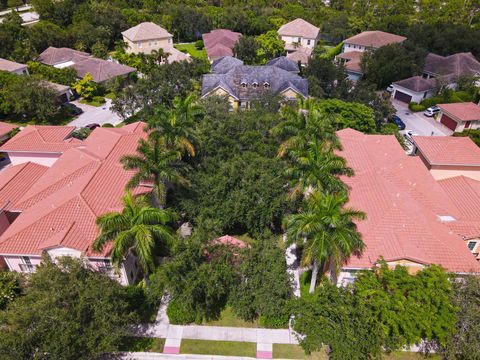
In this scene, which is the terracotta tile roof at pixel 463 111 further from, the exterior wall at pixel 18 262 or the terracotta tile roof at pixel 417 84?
the exterior wall at pixel 18 262

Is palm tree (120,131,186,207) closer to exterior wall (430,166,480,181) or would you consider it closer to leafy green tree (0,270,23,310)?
leafy green tree (0,270,23,310)

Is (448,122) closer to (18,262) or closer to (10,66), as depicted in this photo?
(18,262)

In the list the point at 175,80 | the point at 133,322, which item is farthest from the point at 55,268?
the point at 175,80

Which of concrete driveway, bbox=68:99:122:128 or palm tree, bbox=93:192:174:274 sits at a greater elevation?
palm tree, bbox=93:192:174:274

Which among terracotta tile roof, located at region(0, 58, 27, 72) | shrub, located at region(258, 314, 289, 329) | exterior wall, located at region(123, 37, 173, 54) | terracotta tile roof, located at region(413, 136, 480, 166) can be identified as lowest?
shrub, located at region(258, 314, 289, 329)

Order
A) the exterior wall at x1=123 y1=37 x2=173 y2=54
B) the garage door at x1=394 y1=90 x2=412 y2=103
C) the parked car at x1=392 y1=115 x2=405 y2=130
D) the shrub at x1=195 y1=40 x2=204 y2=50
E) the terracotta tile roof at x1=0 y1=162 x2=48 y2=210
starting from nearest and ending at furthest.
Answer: the terracotta tile roof at x1=0 y1=162 x2=48 y2=210
the parked car at x1=392 y1=115 x2=405 y2=130
the garage door at x1=394 y1=90 x2=412 y2=103
the exterior wall at x1=123 y1=37 x2=173 y2=54
the shrub at x1=195 y1=40 x2=204 y2=50

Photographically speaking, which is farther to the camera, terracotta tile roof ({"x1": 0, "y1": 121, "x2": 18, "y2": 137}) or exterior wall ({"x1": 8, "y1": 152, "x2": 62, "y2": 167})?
terracotta tile roof ({"x1": 0, "y1": 121, "x2": 18, "y2": 137})

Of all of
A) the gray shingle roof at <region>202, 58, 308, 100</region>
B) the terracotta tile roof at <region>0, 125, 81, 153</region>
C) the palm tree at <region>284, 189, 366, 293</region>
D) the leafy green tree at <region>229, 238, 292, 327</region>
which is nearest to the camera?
the palm tree at <region>284, 189, 366, 293</region>

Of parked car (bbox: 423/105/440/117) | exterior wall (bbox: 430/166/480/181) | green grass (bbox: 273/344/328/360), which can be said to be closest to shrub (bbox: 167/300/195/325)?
green grass (bbox: 273/344/328/360)
